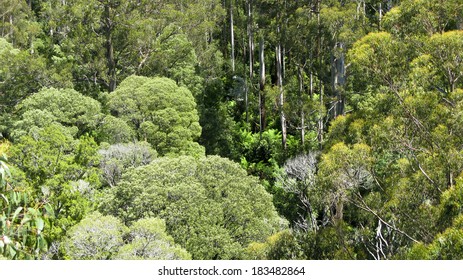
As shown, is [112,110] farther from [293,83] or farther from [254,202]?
[293,83]

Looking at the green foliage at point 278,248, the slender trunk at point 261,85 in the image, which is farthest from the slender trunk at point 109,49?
the green foliage at point 278,248

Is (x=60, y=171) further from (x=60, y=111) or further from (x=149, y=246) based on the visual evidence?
(x=149, y=246)

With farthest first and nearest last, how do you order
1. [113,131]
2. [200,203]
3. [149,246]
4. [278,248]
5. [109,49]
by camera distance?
[109,49] < [113,131] < [200,203] < [278,248] < [149,246]

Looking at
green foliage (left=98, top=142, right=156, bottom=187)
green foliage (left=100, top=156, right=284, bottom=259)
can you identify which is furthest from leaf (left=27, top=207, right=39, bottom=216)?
green foliage (left=98, top=142, right=156, bottom=187)

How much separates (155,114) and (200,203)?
631 centimetres

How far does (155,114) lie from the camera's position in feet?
63.1

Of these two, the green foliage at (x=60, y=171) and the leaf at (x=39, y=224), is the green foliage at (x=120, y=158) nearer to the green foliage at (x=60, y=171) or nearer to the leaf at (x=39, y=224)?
the green foliage at (x=60, y=171)

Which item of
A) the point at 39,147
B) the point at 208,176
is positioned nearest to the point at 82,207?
the point at 39,147

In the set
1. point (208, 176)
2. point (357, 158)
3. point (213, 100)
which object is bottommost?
point (213, 100)

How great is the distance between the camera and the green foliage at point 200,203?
43.4 ft

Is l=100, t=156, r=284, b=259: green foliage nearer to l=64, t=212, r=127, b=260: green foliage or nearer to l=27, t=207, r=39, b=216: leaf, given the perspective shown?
l=64, t=212, r=127, b=260: green foliage

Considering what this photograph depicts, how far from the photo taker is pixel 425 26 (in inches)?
449

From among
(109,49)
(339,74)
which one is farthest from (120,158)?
(339,74)

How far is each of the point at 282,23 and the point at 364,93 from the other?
4.91m
